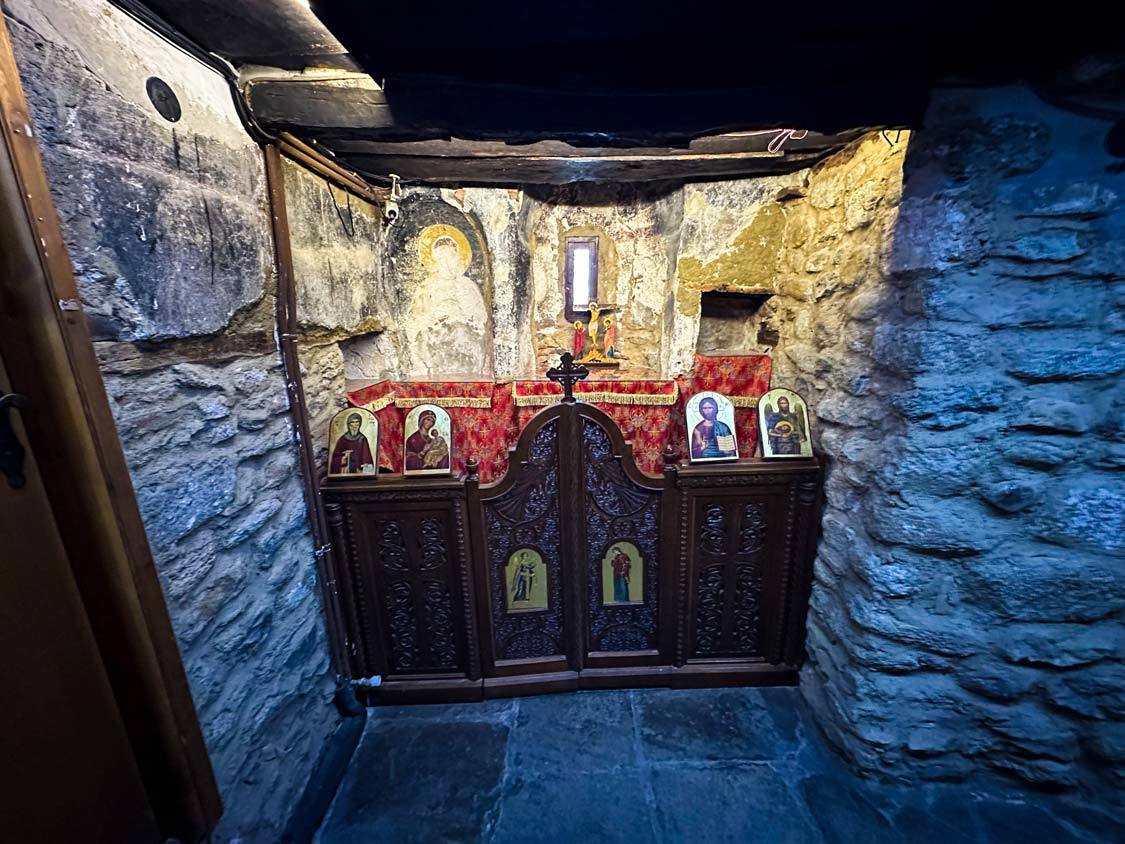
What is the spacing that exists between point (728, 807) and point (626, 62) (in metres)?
2.30

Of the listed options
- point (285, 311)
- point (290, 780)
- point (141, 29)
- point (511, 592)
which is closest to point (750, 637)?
point (511, 592)

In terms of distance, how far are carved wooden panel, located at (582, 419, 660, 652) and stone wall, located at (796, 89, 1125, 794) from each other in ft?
2.25

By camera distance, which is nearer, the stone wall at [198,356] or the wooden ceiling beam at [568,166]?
the stone wall at [198,356]

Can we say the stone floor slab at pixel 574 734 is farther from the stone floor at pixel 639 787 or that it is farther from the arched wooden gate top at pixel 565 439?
the arched wooden gate top at pixel 565 439

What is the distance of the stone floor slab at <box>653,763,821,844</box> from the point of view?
54.9 inches

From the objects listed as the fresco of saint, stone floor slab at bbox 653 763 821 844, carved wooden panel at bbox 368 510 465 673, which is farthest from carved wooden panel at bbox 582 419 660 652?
the fresco of saint

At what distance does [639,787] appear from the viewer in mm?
1533

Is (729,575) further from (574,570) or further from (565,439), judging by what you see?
(565,439)

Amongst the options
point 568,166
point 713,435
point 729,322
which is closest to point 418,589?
point 713,435

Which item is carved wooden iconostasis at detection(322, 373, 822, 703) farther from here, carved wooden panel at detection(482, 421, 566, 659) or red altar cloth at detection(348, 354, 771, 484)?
red altar cloth at detection(348, 354, 771, 484)

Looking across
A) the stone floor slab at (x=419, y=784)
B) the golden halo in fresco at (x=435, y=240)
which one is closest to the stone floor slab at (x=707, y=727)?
the stone floor slab at (x=419, y=784)

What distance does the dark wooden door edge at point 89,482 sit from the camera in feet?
2.37

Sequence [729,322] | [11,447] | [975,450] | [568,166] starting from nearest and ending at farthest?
[11,447], [975,450], [568,166], [729,322]

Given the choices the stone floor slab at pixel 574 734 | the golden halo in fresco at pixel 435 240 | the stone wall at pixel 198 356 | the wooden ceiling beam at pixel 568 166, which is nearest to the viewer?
the stone wall at pixel 198 356
